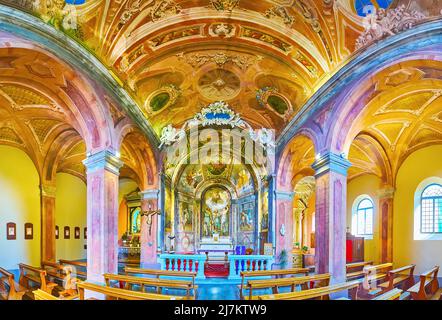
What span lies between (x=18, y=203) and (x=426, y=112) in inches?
639

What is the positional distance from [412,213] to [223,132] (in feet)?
30.9

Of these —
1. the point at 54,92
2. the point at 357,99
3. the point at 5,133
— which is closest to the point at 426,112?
the point at 357,99

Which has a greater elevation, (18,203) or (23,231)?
(18,203)

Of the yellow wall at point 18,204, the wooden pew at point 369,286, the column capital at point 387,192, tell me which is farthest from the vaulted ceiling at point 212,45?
the wooden pew at point 369,286

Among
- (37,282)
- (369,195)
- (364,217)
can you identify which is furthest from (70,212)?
(369,195)

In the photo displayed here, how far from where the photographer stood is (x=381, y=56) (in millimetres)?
7367

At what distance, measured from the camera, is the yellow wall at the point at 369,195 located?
16.4 metres

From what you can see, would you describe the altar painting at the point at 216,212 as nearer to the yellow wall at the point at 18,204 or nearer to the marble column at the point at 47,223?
the marble column at the point at 47,223

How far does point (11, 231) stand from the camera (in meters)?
12.7

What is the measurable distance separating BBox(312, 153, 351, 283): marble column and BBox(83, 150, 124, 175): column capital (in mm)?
6307

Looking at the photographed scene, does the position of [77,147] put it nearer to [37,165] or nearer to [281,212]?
[37,165]

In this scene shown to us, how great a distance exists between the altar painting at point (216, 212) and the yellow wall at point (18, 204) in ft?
37.0
